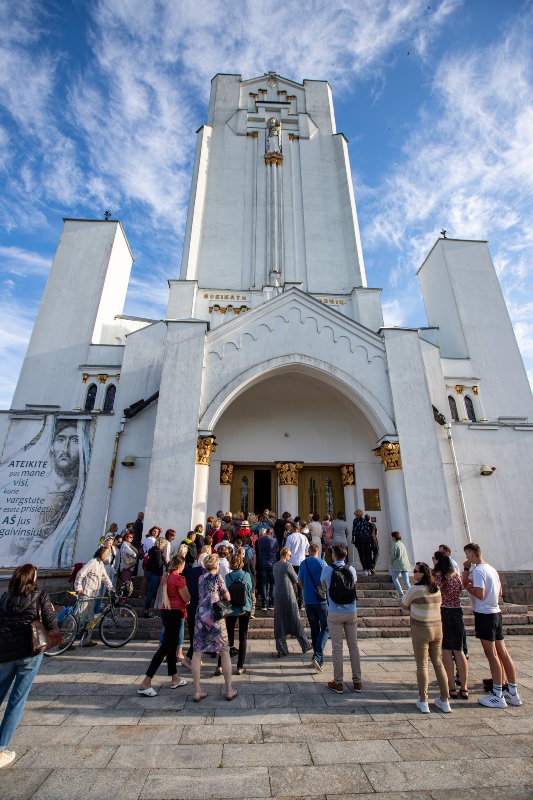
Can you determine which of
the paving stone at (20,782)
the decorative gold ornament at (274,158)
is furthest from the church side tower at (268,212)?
the paving stone at (20,782)

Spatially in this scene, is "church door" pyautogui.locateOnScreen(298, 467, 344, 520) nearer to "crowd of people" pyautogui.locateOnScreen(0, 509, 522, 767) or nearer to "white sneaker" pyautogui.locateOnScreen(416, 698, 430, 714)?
"crowd of people" pyautogui.locateOnScreen(0, 509, 522, 767)

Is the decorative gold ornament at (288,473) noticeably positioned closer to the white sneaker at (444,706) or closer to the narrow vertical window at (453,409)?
the narrow vertical window at (453,409)

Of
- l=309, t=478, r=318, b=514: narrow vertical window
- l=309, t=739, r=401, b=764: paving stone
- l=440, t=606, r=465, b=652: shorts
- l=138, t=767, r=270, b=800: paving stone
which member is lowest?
l=138, t=767, r=270, b=800: paving stone

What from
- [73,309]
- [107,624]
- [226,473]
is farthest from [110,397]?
[107,624]

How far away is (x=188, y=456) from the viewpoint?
1014cm

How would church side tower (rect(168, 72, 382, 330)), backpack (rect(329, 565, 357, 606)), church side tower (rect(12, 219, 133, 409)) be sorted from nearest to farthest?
backpack (rect(329, 565, 357, 606)), church side tower (rect(12, 219, 133, 409)), church side tower (rect(168, 72, 382, 330))

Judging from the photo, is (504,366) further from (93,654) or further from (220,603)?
(93,654)

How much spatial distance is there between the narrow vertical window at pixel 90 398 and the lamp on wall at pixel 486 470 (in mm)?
12211

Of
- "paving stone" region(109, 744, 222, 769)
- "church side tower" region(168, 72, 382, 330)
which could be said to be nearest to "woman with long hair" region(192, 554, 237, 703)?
"paving stone" region(109, 744, 222, 769)

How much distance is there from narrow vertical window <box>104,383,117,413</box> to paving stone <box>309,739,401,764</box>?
11292 mm

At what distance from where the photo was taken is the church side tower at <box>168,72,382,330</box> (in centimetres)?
1502

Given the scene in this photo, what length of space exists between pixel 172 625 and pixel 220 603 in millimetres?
723

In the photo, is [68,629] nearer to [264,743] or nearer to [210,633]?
[210,633]

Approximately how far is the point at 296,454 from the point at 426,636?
29.2ft
